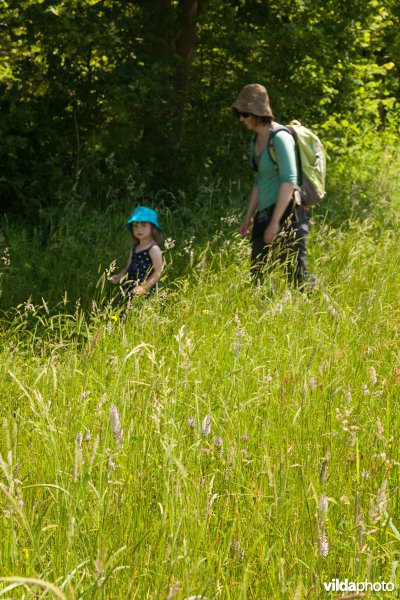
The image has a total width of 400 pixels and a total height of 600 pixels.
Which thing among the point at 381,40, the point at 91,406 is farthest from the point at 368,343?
the point at 381,40

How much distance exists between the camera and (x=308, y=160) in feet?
19.4

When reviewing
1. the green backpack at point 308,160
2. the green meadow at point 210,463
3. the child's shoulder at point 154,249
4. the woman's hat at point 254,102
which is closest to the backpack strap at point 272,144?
the green backpack at point 308,160

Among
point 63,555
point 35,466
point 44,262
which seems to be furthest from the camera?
point 44,262

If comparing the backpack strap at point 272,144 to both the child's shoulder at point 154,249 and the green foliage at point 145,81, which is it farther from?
the green foliage at point 145,81

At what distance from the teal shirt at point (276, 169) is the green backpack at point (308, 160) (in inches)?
2.4

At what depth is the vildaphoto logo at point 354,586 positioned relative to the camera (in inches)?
78.5

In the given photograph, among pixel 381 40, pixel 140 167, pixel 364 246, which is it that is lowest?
pixel 364 246

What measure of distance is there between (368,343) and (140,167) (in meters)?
6.92

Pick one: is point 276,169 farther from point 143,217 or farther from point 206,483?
point 206,483

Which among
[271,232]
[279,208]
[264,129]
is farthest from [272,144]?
[271,232]

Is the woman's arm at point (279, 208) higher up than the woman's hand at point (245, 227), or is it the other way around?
the woman's arm at point (279, 208)

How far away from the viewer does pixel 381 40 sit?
586 inches

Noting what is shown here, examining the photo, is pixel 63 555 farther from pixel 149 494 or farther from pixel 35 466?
pixel 35 466

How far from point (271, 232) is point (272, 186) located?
0.38 metres
